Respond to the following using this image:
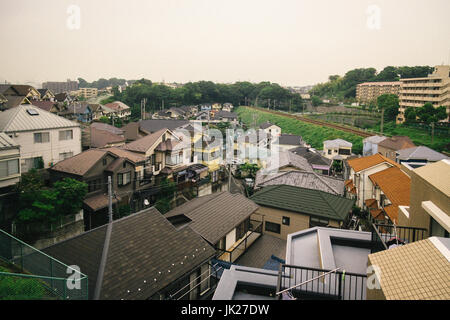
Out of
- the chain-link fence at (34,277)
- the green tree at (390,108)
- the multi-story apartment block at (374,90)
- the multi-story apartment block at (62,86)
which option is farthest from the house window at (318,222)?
the multi-story apartment block at (62,86)

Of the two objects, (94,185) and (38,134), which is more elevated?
(38,134)

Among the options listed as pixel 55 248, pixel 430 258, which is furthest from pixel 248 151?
pixel 430 258

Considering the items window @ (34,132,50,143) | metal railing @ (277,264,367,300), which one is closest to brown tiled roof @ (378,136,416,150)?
metal railing @ (277,264,367,300)

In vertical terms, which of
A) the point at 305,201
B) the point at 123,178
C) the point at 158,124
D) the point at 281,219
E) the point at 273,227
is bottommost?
the point at 273,227

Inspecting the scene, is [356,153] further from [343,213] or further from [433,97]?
[343,213]

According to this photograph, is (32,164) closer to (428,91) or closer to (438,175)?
(438,175)

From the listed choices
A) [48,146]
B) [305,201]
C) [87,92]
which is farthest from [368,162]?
[87,92]
